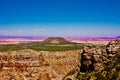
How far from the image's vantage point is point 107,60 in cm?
A: 6119

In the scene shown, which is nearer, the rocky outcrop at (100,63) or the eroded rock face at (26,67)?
the rocky outcrop at (100,63)

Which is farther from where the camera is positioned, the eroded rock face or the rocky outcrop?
the eroded rock face

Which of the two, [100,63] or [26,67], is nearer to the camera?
[100,63]

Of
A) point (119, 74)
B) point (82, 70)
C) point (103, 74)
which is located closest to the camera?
point (119, 74)

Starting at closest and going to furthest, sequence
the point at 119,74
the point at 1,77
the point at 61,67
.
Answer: the point at 119,74, the point at 1,77, the point at 61,67

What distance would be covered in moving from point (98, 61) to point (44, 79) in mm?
25016

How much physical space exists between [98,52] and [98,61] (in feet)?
7.49

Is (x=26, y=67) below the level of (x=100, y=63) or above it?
below

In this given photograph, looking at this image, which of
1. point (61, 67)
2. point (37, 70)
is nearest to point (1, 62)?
point (37, 70)

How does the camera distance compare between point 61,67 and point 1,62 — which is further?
point 61,67

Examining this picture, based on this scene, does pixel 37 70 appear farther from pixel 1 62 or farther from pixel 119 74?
pixel 119 74

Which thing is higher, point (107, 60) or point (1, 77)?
point (107, 60)

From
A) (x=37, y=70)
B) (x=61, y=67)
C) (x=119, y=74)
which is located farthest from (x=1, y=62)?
(x=119, y=74)

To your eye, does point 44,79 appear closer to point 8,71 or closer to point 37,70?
point 37,70
